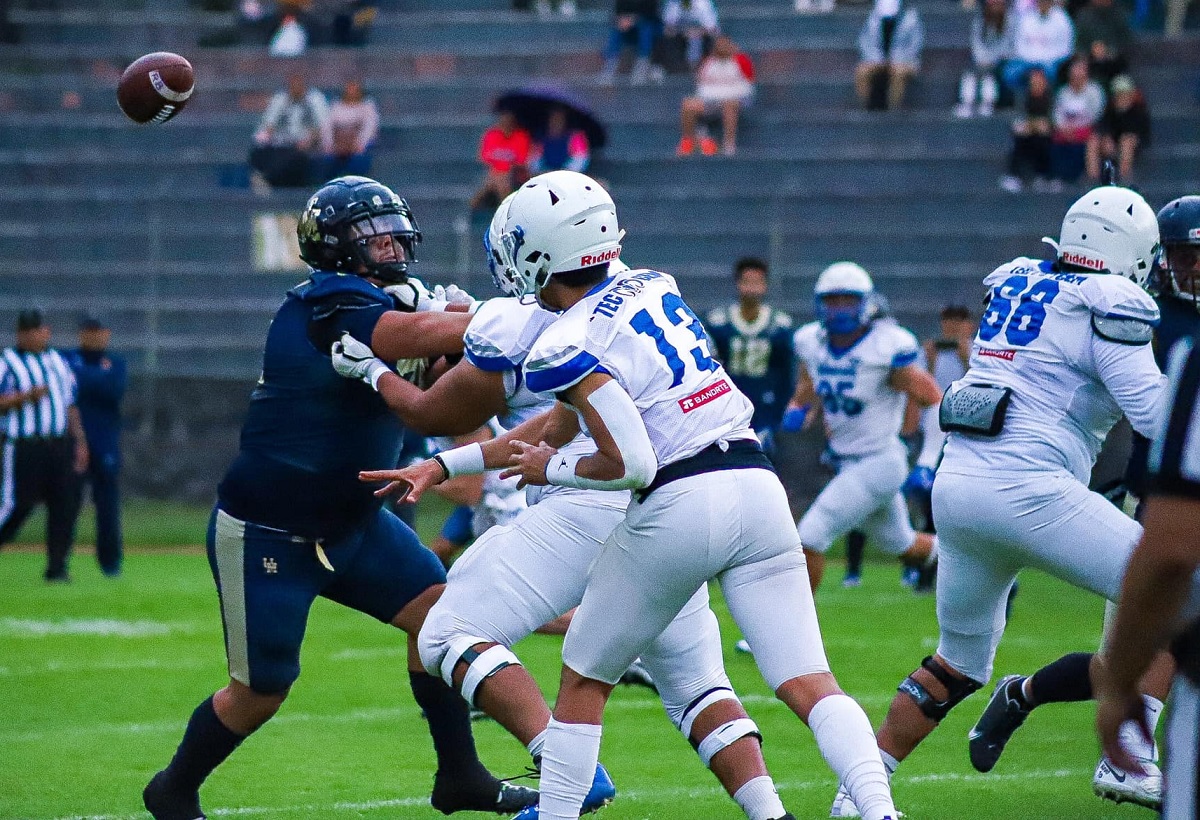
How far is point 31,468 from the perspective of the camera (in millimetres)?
12500

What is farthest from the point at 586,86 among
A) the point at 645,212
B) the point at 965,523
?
the point at 965,523

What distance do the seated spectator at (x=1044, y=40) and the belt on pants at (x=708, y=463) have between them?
13362 millimetres

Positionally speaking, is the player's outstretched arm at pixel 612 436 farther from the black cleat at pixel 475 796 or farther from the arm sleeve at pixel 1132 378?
the arm sleeve at pixel 1132 378

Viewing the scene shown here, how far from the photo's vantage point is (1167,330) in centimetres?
588

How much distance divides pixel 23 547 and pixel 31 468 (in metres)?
2.27

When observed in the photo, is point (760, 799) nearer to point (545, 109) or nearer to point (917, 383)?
point (917, 383)

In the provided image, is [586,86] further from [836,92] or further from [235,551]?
[235,551]

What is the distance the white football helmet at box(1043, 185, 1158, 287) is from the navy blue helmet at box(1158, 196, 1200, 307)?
0.28 metres

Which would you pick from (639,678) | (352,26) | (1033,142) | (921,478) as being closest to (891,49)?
(1033,142)

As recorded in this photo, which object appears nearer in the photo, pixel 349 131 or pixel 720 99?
pixel 720 99

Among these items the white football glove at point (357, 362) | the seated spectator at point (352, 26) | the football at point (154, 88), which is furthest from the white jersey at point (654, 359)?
the seated spectator at point (352, 26)

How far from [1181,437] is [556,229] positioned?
6.37 feet

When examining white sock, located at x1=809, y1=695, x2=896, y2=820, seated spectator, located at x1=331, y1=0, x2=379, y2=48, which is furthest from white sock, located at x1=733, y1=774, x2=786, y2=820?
seated spectator, located at x1=331, y1=0, x2=379, y2=48

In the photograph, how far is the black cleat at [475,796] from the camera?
544 centimetres
